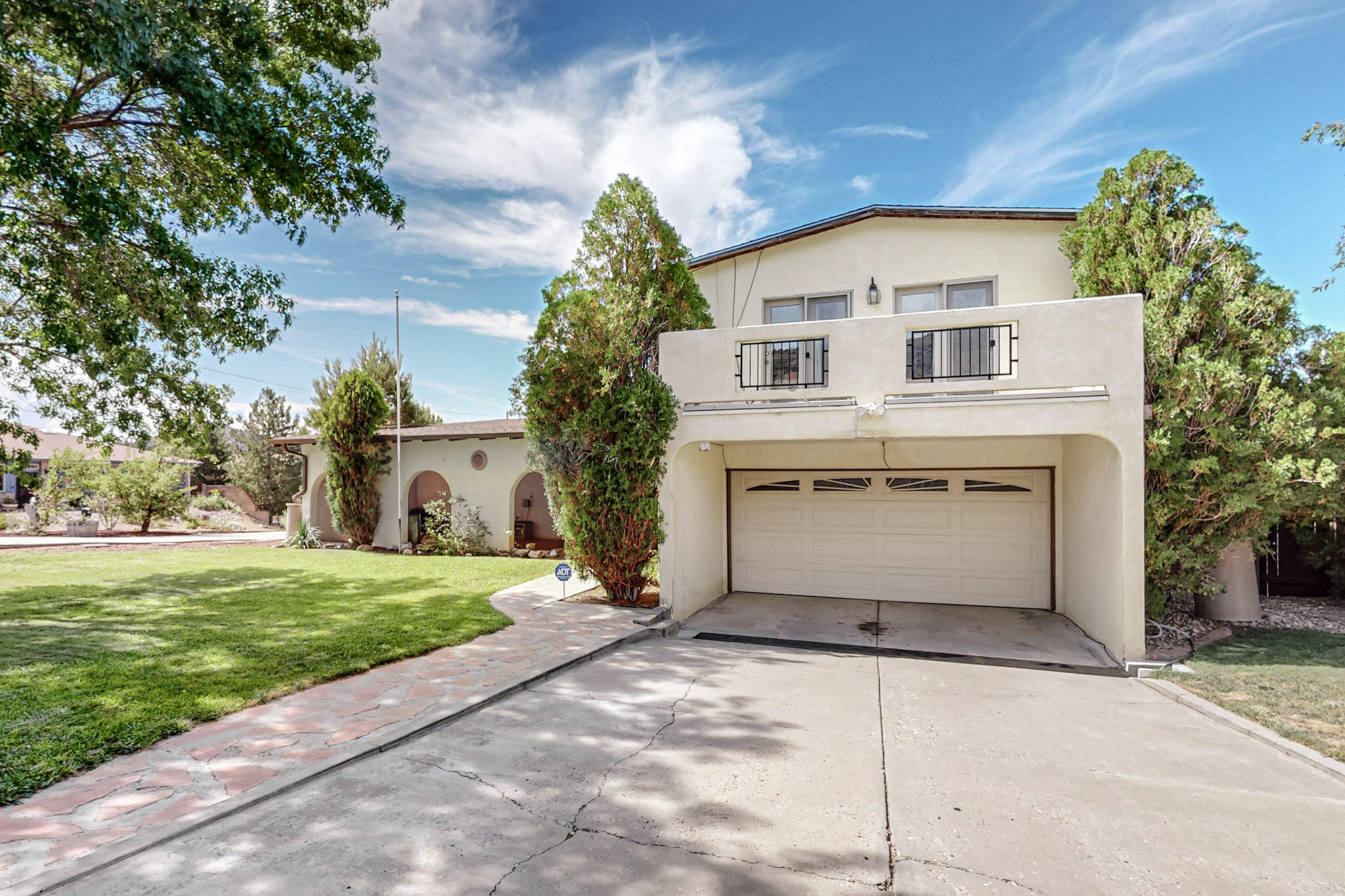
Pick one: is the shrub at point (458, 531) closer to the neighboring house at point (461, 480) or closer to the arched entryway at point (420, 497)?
the neighboring house at point (461, 480)

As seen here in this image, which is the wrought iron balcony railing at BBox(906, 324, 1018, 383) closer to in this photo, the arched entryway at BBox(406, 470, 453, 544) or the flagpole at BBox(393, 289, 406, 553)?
the arched entryway at BBox(406, 470, 453, 544)

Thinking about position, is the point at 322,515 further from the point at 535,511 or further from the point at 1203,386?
the point at 1203,386

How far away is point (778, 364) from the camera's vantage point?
924 cm

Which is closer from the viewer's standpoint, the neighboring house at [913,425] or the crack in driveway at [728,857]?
the crack in driveway at [728,857]

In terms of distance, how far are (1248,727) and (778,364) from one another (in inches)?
258

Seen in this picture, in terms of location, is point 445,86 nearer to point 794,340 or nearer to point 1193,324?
point 794,340

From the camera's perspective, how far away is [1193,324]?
23.0ft

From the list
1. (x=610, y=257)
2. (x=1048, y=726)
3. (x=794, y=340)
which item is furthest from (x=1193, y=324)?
(x=610, y=257)

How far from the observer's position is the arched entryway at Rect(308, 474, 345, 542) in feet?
60.2

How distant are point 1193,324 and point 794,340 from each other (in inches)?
187

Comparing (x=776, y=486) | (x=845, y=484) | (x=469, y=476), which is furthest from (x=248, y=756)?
(x=469, y=476)

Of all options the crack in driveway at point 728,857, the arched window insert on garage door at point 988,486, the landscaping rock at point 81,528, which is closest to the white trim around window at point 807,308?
the arched window insert on garage door at point 988,486

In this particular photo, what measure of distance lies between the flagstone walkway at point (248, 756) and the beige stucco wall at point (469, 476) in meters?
8.74

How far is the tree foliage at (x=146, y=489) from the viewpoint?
20688 millimetres
